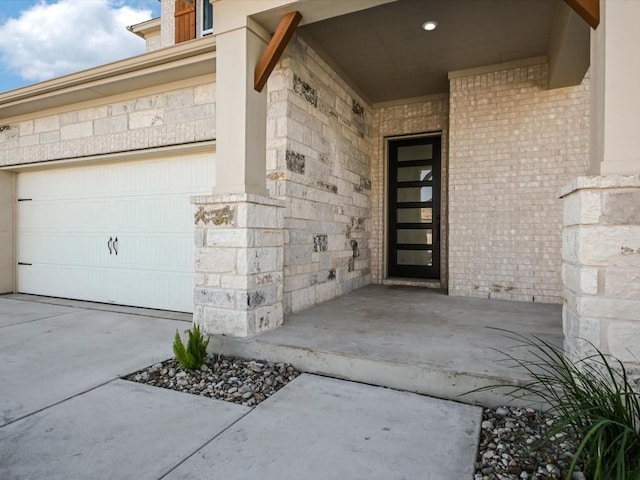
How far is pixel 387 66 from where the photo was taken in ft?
14.5

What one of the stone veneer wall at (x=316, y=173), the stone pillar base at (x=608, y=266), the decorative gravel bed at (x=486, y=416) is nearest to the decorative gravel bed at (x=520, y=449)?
the decorative gravel bed at (x=486, y=416)

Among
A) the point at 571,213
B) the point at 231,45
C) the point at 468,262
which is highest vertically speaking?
the point at 231,45

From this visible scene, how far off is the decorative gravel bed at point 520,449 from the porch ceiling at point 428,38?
3.29m

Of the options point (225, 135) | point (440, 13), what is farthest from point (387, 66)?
point (225, 135)

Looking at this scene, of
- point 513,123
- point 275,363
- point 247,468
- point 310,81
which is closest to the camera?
point 247,468

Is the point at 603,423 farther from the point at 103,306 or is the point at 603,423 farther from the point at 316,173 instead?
the point at 103,306

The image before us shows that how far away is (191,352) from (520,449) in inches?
79.1

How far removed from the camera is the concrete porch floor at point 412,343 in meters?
2.10

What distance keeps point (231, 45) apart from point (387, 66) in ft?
7.25

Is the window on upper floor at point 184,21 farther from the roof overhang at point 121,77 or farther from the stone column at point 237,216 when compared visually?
the stone column at point 237,216

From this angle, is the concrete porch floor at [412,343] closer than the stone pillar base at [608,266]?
No

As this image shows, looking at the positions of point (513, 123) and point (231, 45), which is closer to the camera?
point (231, 45)

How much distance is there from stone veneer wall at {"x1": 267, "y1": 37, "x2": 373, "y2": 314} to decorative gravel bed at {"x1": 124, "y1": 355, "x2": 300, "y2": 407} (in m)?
0.93

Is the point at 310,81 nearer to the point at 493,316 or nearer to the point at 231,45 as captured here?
the point at 231,45
